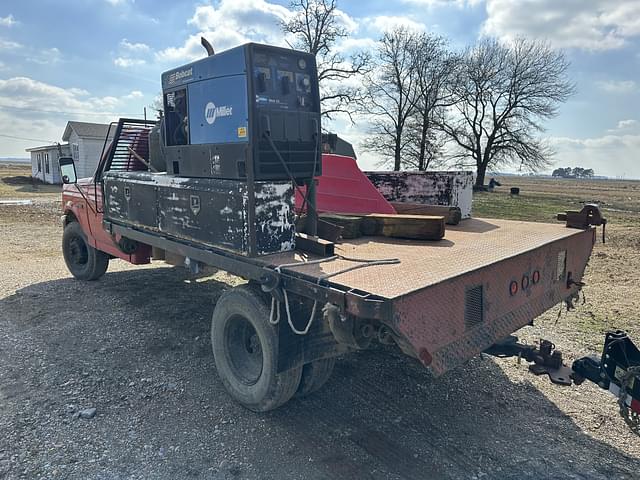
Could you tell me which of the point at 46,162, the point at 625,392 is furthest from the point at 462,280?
the point at 46,162

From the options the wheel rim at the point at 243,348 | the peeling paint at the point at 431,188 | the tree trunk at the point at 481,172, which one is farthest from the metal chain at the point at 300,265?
the tree trunk at the point at 481,172

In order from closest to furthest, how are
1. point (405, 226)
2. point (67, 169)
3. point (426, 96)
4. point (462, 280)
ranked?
point (462, 280) < point (405, 226) < point (67, 169) < point (426, 96)

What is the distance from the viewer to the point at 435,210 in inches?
195

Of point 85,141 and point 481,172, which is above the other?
point 85,141

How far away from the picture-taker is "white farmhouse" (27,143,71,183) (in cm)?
3406

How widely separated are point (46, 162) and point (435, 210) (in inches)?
1485

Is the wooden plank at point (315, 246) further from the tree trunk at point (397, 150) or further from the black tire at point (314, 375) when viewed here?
the tree trunk at point (397, 150)

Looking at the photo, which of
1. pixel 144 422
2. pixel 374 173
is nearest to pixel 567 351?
pixel 374 173

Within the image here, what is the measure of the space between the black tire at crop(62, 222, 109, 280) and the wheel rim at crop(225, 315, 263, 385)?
3.93 meters

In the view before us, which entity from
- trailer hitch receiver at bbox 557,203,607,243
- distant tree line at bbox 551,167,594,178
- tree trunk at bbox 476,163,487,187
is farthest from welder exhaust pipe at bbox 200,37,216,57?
distant tree line at bbox 551,167,594,178

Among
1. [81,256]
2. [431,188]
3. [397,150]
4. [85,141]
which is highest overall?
[85,141]

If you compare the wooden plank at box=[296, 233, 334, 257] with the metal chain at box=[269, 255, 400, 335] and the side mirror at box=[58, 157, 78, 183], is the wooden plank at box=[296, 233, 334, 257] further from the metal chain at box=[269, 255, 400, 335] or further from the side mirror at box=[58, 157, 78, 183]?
the side mirror at box=[58, 157, 78, 183]

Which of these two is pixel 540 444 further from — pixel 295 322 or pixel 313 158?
pixel 313 158

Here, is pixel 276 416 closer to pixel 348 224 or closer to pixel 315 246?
pixel 315 246
